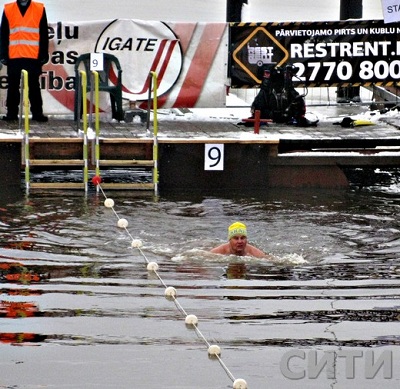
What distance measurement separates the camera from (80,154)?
63.8 ft

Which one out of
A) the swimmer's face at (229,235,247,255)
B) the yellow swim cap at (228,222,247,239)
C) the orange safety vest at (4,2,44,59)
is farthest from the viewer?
the orange safety vest at (4,2,44,59)

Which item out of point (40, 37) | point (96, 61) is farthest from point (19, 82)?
point (96, 61)

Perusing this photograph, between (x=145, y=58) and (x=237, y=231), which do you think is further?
(x=145, y=58)

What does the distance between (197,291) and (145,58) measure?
9.20m

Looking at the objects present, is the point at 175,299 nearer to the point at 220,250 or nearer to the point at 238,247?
the point at 238,247

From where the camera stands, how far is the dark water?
9.93 m

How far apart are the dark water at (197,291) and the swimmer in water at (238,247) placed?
16 centimetres

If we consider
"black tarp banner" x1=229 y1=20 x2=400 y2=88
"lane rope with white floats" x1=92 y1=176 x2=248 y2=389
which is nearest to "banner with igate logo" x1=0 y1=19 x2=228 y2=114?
"black tarp banner" x1=229 y1=20 x2=400 y2=88

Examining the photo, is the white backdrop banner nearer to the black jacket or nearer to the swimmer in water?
the black jacket

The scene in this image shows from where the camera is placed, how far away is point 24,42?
66.9ft

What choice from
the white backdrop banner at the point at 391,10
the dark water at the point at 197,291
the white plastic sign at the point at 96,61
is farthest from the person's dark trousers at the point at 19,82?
the white backdrop banner at the point at 391,10

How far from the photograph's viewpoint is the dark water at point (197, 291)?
Result: 32.6 feet

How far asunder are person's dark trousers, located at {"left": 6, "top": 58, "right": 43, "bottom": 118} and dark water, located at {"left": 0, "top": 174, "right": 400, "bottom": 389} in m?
2.47

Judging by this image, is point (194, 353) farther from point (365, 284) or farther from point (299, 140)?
point (299, 140)
